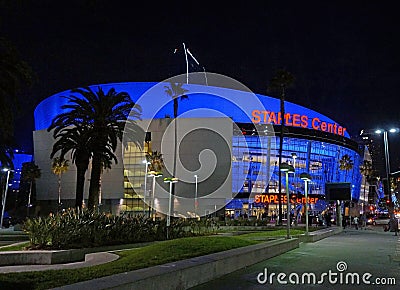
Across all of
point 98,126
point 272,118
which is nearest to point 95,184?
point 98,126

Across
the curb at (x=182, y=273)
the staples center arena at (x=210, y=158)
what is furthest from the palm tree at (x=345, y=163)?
the curb at (x=182, y=273)

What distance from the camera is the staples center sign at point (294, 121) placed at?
278ft

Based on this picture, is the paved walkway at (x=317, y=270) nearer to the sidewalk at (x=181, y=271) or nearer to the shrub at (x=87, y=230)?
the sidewalk at (x=181, y=271)

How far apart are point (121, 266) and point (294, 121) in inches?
3289

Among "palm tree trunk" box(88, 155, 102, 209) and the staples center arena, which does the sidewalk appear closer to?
"palm tree trunk" box(88, 155, 102, 209)

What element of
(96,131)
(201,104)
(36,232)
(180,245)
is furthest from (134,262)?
(201,104)

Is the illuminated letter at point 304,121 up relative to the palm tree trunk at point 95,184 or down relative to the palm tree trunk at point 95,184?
up

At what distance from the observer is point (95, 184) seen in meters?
30.7

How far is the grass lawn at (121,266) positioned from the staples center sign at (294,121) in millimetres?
70946

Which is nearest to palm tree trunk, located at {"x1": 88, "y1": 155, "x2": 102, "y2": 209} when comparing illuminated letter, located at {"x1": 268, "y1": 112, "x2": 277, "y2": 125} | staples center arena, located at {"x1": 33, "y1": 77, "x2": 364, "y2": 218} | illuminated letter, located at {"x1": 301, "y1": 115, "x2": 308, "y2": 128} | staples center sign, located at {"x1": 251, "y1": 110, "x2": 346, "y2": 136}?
staples center arena, located at {"x1": 33, "y1": 77, "x2": 364, "y2": 218}

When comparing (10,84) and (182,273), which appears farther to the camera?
(10,84)

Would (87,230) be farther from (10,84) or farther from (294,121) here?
(294,121)

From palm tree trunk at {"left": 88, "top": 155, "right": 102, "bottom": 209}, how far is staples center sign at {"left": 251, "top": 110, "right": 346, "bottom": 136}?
2252 inches

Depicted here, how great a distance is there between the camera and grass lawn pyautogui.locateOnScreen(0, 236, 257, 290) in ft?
25.3
